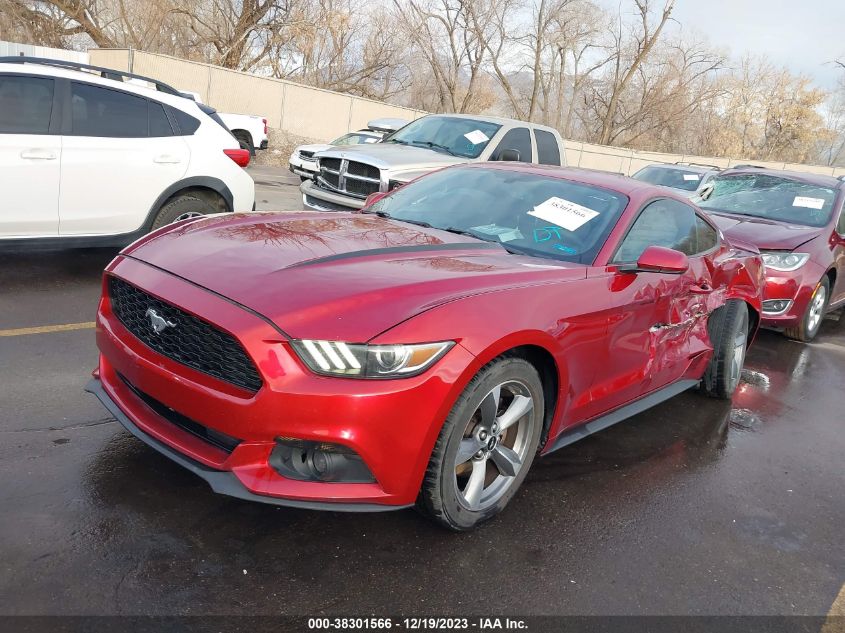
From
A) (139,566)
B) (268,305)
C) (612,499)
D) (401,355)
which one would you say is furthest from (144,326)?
(612,499)

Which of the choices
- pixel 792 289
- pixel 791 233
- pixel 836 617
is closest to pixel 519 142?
pixel 791 233

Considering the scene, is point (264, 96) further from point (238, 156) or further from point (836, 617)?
point (836, 617)

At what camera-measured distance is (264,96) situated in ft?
91.8

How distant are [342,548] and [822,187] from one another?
7667 mm

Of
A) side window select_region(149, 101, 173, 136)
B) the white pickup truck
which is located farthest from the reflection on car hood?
the white pickup truck

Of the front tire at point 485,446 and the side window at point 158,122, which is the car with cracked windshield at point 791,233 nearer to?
the front tire at point 485,446

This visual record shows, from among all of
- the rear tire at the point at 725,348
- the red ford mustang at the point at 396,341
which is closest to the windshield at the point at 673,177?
the rear tire at the point at 725,348

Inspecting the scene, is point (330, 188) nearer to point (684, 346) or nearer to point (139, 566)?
point (684, 346)

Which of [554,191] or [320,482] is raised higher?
[554,191]

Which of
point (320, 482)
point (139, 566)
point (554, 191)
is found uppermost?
point (554, 191)

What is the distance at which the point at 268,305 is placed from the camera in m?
2.63

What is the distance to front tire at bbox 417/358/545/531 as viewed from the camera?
278 centimetres

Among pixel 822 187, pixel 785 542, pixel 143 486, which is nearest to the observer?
pixel 143 486

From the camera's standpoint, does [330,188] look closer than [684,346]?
No
